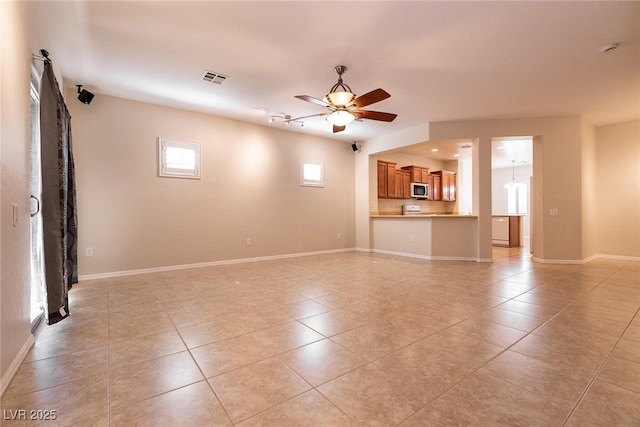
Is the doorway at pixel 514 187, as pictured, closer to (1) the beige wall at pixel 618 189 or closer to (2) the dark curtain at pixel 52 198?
(1) the beige wall at pixel 618 189

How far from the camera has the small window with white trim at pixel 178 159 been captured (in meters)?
4.87

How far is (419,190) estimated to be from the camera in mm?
8172

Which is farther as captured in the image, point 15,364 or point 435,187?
point 435,187

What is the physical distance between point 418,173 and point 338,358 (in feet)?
23.8

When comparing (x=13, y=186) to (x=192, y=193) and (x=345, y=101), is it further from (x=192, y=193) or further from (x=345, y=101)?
(x=192, y=193)

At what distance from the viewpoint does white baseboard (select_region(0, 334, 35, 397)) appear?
62.2 inches

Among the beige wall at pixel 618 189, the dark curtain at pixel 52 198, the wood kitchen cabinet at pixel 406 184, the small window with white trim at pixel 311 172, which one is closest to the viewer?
the dark curtain at pixel 52 198

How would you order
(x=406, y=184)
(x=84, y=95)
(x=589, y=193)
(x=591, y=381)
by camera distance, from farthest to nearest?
(x=406, y=184) < (x=589, y=193) < (x=84, y=95) < (x=591, y=381)

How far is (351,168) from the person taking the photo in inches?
Answer: 297

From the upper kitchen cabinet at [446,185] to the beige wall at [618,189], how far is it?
351 cm

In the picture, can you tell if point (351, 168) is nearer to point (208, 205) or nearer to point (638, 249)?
point (208, 205)

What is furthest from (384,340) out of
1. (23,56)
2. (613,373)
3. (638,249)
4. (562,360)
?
(638,249)

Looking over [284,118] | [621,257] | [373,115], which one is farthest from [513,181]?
[284,118]

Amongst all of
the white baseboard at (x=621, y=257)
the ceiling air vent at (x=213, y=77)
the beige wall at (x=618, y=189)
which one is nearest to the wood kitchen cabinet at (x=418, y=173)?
the beige wall at (x=618, y=189)
